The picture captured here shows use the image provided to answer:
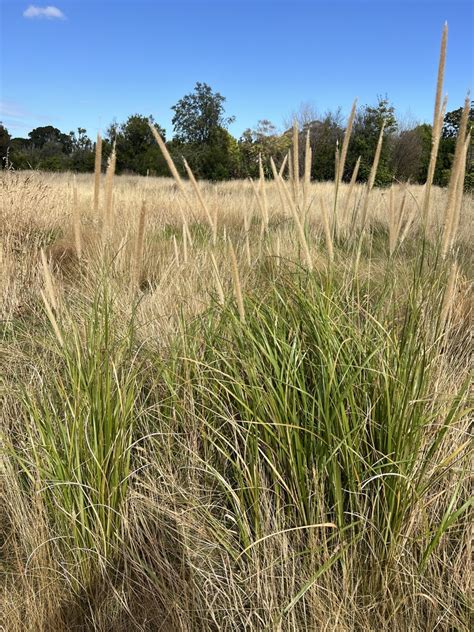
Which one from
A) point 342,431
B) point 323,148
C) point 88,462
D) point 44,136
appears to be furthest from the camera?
point 44,136

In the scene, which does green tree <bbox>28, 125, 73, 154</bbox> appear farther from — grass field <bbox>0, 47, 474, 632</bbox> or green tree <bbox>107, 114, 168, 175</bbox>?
grass field <bbox>0, 47, 474, 632</bbox>

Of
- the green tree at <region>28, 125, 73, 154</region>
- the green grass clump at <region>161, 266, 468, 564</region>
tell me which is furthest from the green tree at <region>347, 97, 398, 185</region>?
Result: the green tree at <region>28, 125, 73, 154</region>

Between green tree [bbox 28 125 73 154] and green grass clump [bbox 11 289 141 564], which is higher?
green tree [bbox 28 125 73 154]

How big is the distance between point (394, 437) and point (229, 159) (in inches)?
1089

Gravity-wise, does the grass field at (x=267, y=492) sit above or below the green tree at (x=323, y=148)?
below

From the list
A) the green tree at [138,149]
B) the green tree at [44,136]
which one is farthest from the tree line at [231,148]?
the green tree at [44,136]

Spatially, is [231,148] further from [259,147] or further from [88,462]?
[88,462]

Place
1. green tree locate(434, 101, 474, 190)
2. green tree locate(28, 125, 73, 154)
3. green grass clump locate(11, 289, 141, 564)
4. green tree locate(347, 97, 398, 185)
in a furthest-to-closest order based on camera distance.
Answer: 1. green tree locate(28, 125, 73, 154)
2. green tree locate(347, 97, 398, 185)
3. green tree locate(434, 101, 474, 190)
4. green grass clump locate(11, 289, 141, 564)

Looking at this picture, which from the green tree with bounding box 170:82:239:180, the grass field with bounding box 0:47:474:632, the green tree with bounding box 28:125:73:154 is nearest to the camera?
the grass field with bounding box 0:47:474:632

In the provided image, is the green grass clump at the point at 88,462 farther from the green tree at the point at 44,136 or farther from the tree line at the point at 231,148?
the green tree at the point at 44,136

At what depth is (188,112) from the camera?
3309 cm

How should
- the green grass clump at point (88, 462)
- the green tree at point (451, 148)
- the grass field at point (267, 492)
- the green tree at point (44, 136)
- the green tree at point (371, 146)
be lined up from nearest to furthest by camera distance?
the grass field at point (267, 492) → the green grass clump at point (88, 462) → the green tree at point (451, 148) → the green tree at point (371, 146) → the green tree at point (44, 136)

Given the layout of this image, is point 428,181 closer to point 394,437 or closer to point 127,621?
point 394,437

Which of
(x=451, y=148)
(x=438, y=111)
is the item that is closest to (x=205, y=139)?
(x=451, y=148)
